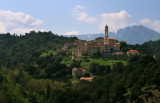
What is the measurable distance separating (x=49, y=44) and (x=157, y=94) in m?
Result: 104

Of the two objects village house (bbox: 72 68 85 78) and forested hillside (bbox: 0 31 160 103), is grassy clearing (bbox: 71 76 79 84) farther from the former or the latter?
forested hillside (bbox: 0 31 160 103)

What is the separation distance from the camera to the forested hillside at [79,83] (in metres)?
28.0

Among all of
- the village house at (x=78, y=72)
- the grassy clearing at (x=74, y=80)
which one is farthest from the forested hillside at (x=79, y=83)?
the village house at (x=78, y=72)

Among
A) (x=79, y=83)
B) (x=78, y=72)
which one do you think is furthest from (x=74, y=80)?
(x=79, y=83)

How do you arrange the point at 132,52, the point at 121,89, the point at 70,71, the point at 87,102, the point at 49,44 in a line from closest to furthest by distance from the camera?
the point at 121,89 → the point at 87,102 → the point at 70,71 → the point at 132,52 → the point at 49,44

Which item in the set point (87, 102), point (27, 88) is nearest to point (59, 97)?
Answer: point (87, 102)

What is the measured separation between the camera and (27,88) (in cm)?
4847

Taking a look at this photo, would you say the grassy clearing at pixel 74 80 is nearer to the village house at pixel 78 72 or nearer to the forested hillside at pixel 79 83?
the village house at pixel 78 72

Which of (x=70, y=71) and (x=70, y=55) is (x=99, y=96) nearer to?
(x=70, y=71)

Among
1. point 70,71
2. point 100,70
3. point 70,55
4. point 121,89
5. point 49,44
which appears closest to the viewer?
point 121,89

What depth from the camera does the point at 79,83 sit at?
55375 mm

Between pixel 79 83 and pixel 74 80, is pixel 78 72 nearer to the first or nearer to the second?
pixel 74 80

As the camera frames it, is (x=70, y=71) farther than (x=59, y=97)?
Yes

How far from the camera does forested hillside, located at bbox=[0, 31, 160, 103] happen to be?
91.7 feet
